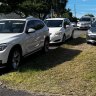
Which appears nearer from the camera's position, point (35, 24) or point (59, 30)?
point (35, 24)

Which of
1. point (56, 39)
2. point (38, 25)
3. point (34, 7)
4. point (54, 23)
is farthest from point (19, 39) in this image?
point (34, 7)

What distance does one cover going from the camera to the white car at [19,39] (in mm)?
10016

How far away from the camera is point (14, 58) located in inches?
412

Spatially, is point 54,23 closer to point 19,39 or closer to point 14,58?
point 19,39

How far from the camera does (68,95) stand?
7449 millimetres

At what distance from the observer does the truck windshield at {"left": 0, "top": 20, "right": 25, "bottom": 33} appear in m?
11.6

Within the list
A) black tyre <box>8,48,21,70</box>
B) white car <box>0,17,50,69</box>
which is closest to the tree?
white car <box>0,17,50,69</box>

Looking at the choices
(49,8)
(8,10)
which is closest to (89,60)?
(8,10)

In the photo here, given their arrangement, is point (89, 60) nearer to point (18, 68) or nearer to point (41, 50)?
point (18, 68)

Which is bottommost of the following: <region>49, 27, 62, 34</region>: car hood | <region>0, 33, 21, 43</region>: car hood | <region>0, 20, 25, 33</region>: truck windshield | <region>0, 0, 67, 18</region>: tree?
<region>0, 0, 67, 18</region>: tree

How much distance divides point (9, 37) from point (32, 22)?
96.0 inches

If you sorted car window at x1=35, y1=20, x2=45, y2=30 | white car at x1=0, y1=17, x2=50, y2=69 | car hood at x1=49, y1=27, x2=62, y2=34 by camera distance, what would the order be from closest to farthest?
white car at x1=0, y1=17, x2=50, y2=69 → car window at x1=35, y1=20, x2=45, y2=30 → car hood at x1=49, y1=27, x2=62, y2=34

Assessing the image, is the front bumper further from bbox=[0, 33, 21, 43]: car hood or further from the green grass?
bbox=[0, 33, 21, 43]: car hood

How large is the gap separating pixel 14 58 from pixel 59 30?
25.2 ft
